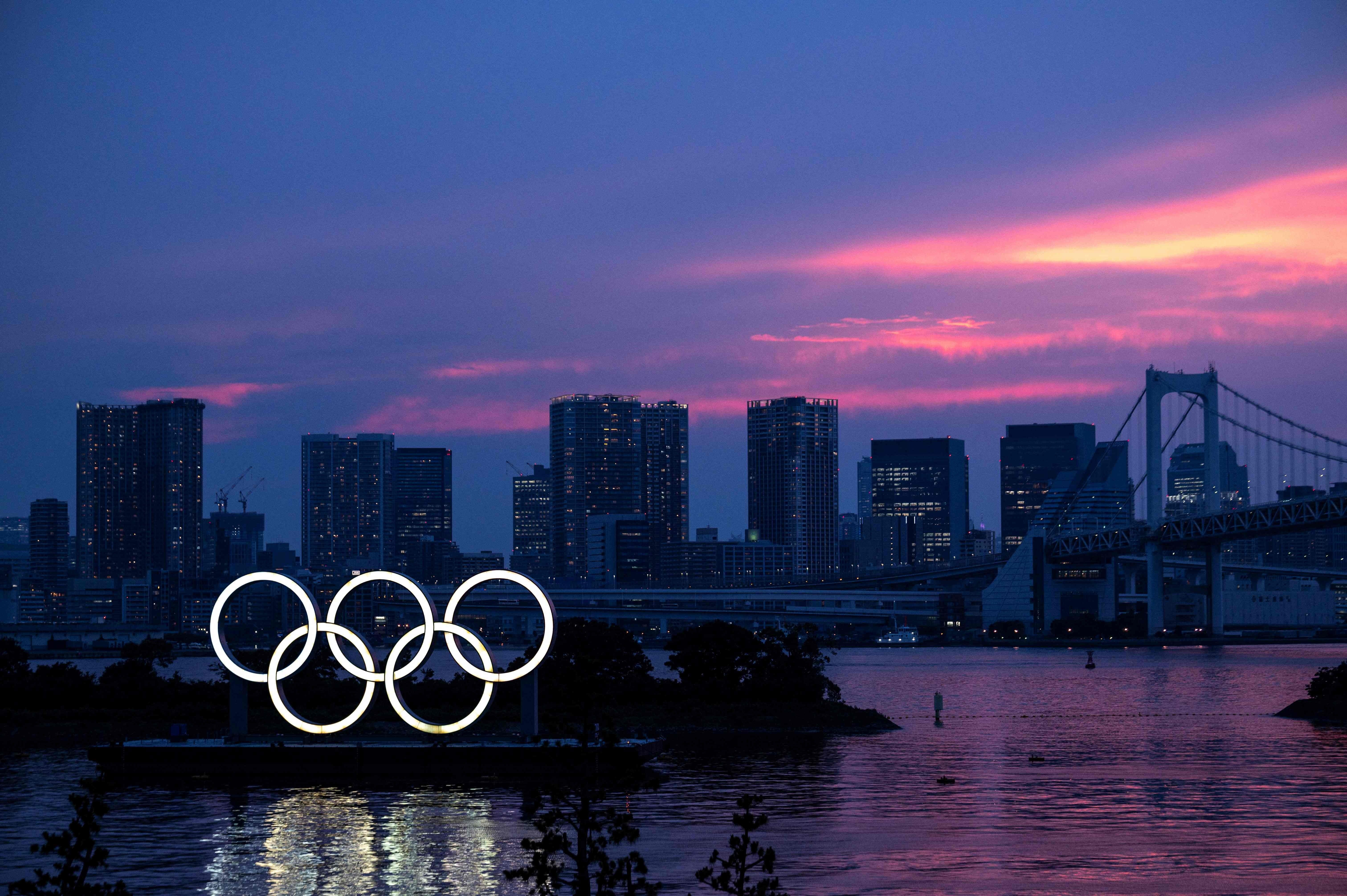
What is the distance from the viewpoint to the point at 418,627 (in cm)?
3897

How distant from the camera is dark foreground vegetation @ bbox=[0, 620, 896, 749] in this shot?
52.8 metres

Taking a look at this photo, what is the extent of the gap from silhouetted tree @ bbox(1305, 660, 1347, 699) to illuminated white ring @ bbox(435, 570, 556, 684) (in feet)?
121

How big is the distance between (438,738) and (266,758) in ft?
14.7

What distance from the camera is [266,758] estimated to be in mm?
41469

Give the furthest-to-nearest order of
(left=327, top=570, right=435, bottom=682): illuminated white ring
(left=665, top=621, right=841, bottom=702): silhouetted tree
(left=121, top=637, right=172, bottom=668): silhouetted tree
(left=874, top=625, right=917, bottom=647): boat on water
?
(left=874, top=625, right=917, bottom=647): boat on water
(left=121, top=637, right=172, bottom=668): silhouetted tree
(left=665, top=621, right=841, bottom=702): silhouetted tree
(left=327, top=570, right=435, bottom=682): illuminated white ring

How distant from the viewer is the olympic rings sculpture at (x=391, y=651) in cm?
3978

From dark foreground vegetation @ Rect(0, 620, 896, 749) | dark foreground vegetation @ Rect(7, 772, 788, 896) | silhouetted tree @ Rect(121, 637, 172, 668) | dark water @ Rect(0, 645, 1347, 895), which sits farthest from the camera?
silhouetted tree @ Rect(121, 637, 172, 668)

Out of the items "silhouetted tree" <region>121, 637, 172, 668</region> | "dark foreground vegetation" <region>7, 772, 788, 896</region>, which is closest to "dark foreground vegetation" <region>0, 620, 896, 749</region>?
"silhouetted tree" <region>121, 637, 172, 668</region>

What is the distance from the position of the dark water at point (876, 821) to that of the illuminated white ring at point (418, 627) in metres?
3.13

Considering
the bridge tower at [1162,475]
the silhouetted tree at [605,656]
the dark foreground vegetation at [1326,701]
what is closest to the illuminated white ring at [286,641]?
the silhouetted tree at [605,656]

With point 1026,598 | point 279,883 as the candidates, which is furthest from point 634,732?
point 1026,598

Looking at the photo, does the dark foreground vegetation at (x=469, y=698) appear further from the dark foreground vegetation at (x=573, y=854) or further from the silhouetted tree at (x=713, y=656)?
the dark foreground vegetation at (x=573, y=854)

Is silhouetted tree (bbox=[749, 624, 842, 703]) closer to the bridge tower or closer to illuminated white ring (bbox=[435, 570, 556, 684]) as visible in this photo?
illuminated white ring (bbox=[435, 570, 556, 684])

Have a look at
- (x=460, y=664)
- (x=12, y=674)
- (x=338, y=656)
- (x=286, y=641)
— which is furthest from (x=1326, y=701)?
(x=12, y=674)
